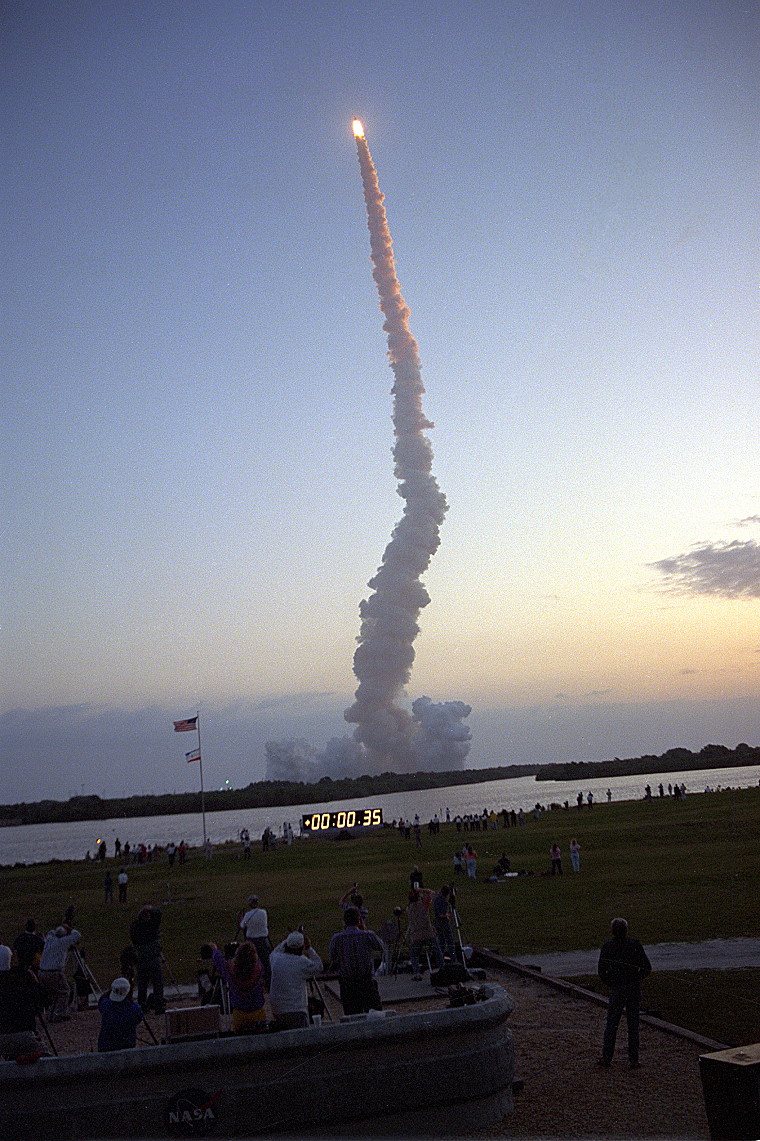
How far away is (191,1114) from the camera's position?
25.5 feet

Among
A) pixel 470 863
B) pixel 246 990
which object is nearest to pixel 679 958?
pixel 246 990

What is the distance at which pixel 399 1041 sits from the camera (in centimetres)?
830

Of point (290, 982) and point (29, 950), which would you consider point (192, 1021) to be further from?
point (29, 950)

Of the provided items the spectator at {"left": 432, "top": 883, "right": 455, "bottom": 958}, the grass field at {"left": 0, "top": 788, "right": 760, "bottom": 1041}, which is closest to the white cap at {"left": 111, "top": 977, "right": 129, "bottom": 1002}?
the spectator at {"left": 432, "top": 883, "right": 455, "bottom": 958}

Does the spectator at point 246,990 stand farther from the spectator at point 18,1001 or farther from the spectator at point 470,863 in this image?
the spectator at point 470,863

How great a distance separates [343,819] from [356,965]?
122 feet

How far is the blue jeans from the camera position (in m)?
9.80

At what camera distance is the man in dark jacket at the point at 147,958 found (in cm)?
1338

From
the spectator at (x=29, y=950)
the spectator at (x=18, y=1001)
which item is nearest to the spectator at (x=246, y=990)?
the spectator at (x=18, y=1001)

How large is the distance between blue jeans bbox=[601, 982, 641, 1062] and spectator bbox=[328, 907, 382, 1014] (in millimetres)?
2606

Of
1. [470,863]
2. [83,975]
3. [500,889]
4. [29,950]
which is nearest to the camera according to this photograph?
[29,950]

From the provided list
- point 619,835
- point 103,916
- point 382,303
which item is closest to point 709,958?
point 103,916

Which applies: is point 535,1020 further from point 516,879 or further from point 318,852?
point 318,852

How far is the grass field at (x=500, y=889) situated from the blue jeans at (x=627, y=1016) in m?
1.84
